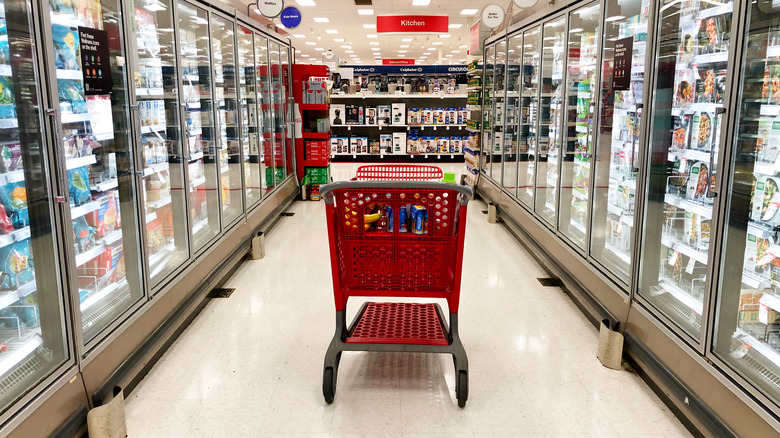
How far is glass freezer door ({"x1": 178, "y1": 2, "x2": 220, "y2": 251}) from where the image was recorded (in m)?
4.48

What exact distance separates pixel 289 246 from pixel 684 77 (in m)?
4.08

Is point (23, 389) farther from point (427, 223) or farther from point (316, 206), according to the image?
point (316, 206)

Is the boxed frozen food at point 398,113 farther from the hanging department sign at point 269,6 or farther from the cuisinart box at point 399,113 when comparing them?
the hanging department sign at point 269,6

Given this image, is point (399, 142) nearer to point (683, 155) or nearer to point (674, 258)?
point (674, 258)

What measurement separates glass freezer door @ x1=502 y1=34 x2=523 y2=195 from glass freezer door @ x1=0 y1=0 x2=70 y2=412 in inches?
206

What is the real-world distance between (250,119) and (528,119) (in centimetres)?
301

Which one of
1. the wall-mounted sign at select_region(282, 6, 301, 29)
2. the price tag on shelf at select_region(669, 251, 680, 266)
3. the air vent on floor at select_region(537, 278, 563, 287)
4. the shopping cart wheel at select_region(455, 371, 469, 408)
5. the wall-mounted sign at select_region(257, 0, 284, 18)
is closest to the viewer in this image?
the shopping cart wheel at select_region(455, 371, 469, 408)

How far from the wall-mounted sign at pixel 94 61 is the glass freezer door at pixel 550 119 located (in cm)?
361

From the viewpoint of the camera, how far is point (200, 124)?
484 cm

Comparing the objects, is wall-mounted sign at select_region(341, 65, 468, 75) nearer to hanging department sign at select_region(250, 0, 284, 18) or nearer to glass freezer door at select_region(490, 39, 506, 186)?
hanging department sign at select_region(250, 0, 284, 18)

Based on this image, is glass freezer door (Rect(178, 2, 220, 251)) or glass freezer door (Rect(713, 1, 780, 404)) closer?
glass freezer door (Rect(713, 1, 780, 404))

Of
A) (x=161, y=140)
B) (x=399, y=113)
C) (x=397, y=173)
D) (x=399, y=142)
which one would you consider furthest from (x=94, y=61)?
(x=399, y=142)

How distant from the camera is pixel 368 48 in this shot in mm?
27844

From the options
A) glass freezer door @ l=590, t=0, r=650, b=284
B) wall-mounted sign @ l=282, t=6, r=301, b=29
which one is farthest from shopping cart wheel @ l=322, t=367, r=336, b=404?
wall-mounted sign @ l=282, t=6, r=301, b=29
